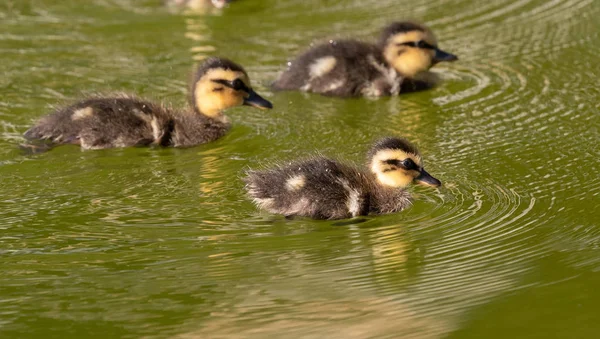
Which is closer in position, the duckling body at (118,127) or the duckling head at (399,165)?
the duckling head at (399,165)

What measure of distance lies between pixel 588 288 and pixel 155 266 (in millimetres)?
1463

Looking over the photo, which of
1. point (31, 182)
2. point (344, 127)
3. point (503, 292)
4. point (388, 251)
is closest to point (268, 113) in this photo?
point (344, 127)

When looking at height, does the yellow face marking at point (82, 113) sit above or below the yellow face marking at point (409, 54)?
below

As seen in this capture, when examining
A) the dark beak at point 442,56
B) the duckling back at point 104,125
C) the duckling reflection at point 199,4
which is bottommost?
the duckling back at point 104,125

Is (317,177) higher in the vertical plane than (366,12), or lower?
lower

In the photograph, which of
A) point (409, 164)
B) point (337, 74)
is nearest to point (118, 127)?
point (337, 74)

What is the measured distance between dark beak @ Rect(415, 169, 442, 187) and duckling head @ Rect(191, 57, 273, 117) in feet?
4.77

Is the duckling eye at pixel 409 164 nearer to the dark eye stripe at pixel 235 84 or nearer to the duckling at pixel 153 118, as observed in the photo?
the duckling at pixel 153 118

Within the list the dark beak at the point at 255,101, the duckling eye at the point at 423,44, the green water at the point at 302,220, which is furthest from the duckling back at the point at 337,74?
the dark beak at the point at 255,101

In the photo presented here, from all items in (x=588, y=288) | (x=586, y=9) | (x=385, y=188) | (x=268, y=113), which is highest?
(x=586, y=9)

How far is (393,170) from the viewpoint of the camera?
4742 mm

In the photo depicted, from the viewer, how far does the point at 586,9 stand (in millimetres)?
7969

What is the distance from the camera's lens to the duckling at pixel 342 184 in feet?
15.1

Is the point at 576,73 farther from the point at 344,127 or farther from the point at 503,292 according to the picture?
the point at 503,292
